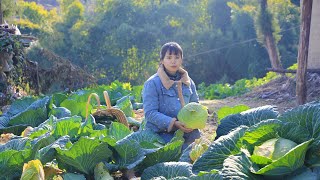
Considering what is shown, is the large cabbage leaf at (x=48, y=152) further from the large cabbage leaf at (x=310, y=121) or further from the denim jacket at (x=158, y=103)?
the large cabbage leaf at (x=310, y=121)

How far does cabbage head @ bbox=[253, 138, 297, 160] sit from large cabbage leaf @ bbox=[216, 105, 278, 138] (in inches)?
19.0

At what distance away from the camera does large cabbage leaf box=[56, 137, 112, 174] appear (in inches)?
103

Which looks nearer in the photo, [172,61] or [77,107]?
[172,61]

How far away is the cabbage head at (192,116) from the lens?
3.37 meters

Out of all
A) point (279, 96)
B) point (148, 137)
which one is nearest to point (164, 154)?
point (148, 137)

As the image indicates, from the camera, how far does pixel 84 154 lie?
266 cm

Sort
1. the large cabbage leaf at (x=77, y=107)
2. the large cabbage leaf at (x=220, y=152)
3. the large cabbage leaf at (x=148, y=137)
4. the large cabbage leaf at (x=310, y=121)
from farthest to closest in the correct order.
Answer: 1. the large cabbage leaf at (x=77, y=107)
2. the large cabbage leaf at (x=148, y=137)
3. the large cabbage leaf at (x=220, y=152)
4. the large cabbage leaf at (x=310, y=121)

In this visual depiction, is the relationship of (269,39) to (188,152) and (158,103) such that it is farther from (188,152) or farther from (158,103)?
(188,152)

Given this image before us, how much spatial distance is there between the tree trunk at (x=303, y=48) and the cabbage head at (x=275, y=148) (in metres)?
3.65

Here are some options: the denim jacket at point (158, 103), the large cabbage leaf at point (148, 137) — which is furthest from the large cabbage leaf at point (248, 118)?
the denim jacket at point (158, 103)

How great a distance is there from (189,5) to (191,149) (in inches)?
1008

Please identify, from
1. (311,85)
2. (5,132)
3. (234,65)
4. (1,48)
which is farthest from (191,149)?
(234,65)

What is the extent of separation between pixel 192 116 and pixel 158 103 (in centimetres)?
36

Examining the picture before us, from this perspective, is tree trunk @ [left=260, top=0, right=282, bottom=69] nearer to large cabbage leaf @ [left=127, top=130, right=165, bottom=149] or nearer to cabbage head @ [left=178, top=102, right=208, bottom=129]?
cabbage head @ [left=178, top=102, right=208, bottom=129]
